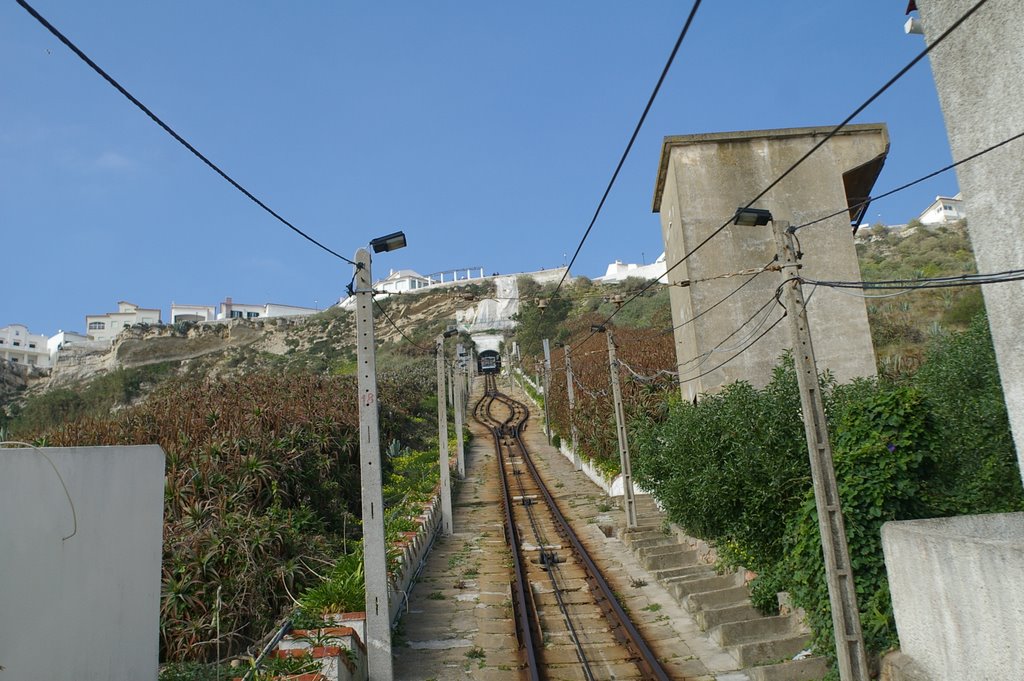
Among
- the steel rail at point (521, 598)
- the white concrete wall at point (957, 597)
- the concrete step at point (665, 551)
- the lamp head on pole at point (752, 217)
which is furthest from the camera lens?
the concrete step at point (665, 551)

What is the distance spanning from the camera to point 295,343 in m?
97.5

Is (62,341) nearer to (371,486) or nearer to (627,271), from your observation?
(627,271)

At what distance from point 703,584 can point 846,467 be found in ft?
14.8

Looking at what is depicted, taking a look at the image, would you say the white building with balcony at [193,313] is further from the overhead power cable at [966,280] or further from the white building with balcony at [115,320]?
the overhead power cable at [966,280]

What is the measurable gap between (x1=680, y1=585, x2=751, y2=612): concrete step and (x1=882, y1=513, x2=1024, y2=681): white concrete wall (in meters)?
4.15

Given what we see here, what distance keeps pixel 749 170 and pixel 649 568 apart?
1185 centimetres

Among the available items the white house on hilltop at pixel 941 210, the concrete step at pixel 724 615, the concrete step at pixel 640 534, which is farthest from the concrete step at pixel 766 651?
the white house on hilltop at pixel 941 210

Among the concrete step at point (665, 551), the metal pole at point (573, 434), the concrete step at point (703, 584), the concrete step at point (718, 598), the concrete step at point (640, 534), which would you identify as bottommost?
the concrete step at point (718, 598)

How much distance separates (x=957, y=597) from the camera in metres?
6.73

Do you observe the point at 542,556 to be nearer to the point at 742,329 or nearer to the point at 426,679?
the point at 426,679

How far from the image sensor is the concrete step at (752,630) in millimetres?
10242

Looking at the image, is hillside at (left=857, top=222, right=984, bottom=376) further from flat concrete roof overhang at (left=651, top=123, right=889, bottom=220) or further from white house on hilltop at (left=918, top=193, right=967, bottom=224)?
white house on hilltop at (left=918, top=193, right=967, bottom=224)

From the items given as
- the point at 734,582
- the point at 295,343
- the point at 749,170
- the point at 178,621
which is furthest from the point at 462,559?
the point at 295,343

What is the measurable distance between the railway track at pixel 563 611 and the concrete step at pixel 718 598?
1116 millimetres
